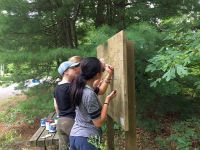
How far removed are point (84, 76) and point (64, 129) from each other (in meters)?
1.20

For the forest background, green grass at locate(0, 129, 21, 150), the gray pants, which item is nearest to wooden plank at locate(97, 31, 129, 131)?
the gray pants

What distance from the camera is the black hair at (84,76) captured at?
119 inches

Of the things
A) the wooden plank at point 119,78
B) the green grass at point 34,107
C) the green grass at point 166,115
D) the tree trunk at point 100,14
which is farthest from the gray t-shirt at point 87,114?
the tree trunk at point 100,14

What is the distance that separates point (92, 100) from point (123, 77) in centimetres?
34

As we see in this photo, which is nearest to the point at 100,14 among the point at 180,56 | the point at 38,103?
the point at 38,103

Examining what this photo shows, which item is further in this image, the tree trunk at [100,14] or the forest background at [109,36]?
the tree trunk at [100,14]

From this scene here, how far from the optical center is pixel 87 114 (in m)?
3.09

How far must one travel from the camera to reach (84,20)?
789 cm

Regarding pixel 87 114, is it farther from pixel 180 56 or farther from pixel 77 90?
pixel 180 56

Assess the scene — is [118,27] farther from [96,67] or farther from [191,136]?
[96,67]

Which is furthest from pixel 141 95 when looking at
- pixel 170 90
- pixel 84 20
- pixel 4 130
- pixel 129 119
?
pixel 4 130

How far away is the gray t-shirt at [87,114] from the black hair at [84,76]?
4 centimetres

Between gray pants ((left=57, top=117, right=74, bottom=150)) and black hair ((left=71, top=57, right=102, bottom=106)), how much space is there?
0.97m

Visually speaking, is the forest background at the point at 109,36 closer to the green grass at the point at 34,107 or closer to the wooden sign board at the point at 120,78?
the green grass at the point at 34,107
